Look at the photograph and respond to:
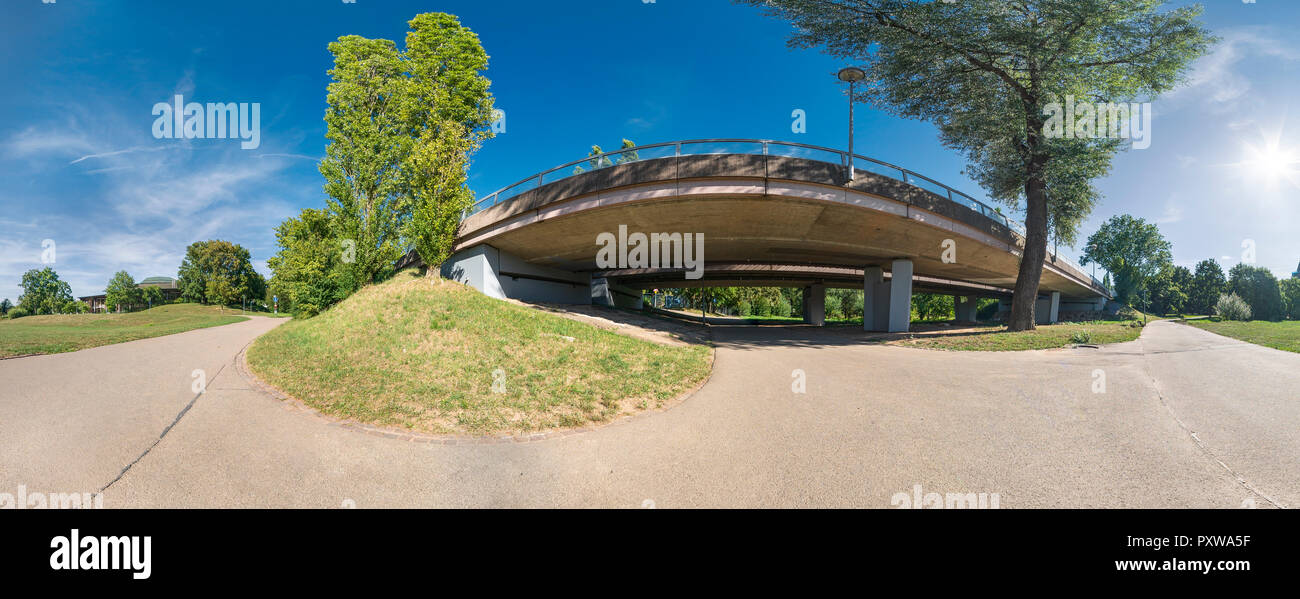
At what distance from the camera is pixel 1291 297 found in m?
42.8

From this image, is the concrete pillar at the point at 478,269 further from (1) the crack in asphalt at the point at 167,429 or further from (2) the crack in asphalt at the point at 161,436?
(2) the crack in asphalt at the point at 161,436

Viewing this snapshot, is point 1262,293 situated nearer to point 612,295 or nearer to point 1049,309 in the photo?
point 1049,309

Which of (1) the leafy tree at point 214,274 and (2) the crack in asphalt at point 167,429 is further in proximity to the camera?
(1) the leafy tree at point 214,274

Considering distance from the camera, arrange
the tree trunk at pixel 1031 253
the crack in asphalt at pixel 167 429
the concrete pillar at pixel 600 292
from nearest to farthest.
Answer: the crack in asphalt at pixel 167 429 → the tree trunk at pixel 1031 253 → the concrete pillar at pixel 600 292

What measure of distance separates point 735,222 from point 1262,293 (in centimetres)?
6766

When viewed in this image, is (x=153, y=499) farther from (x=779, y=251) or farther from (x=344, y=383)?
(x=779, y=251)

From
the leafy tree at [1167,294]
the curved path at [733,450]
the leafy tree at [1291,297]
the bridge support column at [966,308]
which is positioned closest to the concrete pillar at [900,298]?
the curved path at [733,450]

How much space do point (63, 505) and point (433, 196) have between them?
13.6 metres

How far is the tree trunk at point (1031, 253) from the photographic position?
1650 cm

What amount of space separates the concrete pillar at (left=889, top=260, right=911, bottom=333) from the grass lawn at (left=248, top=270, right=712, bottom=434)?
45.1 feet

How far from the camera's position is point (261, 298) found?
60688mm

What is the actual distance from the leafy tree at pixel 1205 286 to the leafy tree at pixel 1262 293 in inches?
944

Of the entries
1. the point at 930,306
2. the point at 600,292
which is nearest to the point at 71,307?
the point at 600,292

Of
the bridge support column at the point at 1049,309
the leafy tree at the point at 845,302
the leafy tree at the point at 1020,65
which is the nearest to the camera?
the leafy tree at the point at 1020,65
